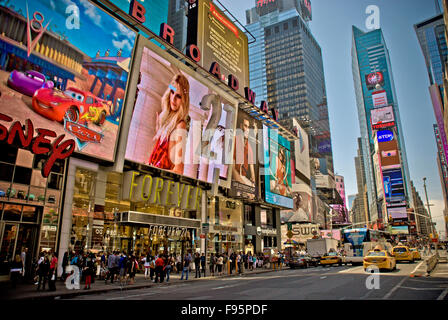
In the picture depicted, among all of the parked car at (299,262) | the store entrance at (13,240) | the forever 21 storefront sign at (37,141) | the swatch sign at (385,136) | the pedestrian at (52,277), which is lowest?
the parked car at (299,262)

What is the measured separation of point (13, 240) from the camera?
19.9 m

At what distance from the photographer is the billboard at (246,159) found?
42.5 m

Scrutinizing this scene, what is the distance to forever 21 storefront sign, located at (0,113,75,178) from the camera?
18.5 metres

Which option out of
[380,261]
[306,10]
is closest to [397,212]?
[306,10]

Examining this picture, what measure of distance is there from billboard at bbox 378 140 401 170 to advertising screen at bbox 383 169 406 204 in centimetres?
267

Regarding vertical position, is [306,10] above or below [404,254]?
above

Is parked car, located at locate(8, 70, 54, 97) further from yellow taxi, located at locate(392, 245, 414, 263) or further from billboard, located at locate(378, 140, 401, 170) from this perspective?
billboard, located at locate(378, 140, 401, 170)

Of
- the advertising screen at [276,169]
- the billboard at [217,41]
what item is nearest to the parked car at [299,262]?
the advertising screen at [276,169]

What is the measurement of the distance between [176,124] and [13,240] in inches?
661

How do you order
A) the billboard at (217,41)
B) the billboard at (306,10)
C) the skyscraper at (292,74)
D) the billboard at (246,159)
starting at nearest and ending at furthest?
the billboard at (246,159)
the billboard at (217,41)
the skyscraper at (292,74)
the billboard at (306,10)

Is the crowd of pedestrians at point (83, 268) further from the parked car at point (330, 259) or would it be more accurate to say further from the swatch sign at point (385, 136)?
the swatch sign at point (385, 136)

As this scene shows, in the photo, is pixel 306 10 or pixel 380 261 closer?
pixel 380 261

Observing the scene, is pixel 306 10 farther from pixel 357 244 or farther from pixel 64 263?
pixel 64 263

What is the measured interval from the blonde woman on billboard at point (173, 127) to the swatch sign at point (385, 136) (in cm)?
13328
